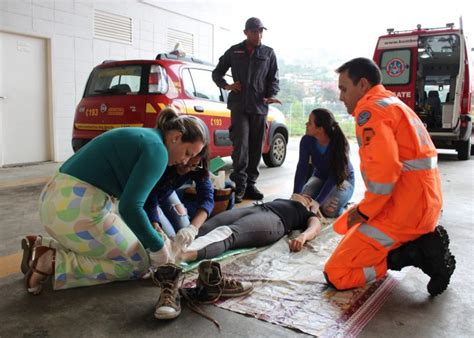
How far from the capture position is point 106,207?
86.9 inches

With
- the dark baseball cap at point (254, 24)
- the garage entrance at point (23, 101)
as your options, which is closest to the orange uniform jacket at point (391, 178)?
the dark baseball cap at point (254, 24)

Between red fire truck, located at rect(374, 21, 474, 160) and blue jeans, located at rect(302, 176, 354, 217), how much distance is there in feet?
18.2

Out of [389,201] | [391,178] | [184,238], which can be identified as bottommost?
[184,238]

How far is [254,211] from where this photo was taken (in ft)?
9.75

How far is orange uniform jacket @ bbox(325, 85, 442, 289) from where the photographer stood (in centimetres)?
202

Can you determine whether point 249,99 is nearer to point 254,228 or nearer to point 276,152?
point 254,228

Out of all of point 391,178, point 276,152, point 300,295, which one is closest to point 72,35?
point 276,152

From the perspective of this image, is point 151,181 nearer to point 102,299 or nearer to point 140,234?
point 140,234

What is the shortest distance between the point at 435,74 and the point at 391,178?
29.0ft

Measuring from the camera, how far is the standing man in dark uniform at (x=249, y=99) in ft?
14.5

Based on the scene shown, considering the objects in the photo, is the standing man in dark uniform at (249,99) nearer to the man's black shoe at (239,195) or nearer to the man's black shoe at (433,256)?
the man's black shoe at (239,195)

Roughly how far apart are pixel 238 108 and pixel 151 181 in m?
2.61

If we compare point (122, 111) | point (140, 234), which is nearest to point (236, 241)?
point (140, 234)

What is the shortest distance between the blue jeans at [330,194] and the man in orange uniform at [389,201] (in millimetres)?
1469
